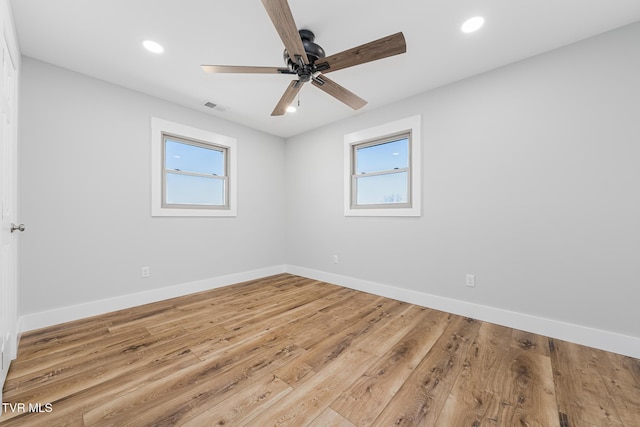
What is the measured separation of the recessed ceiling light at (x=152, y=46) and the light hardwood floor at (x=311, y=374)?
2.59 m

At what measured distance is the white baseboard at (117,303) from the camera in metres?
2.36

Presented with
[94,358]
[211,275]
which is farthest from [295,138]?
[94,358]

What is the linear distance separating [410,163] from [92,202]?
12.1 feet

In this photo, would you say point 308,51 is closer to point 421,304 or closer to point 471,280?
point 471,280

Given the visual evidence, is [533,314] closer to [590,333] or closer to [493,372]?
[590,333]

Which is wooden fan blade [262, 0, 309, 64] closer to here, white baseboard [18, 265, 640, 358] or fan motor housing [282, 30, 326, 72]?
fan motor housing [282, 30, 326, 72]

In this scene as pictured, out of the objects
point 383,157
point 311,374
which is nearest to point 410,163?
point 383,157

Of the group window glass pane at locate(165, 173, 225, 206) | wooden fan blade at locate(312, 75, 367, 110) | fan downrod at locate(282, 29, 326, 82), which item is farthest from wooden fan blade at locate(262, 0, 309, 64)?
window glass pane at locate(165, 173, 225, 206)

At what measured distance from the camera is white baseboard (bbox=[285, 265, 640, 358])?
197 cm

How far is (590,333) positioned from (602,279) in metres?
0.46

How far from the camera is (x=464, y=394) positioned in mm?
1513

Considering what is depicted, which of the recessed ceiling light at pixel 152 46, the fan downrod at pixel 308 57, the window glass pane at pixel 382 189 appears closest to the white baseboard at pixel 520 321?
the window glass pane at pixel 382 189

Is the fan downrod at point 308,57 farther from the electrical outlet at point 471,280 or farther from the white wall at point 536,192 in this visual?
the electrical outlet at point 471,280

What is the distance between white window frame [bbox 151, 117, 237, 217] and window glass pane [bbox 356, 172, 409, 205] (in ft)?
6.57
